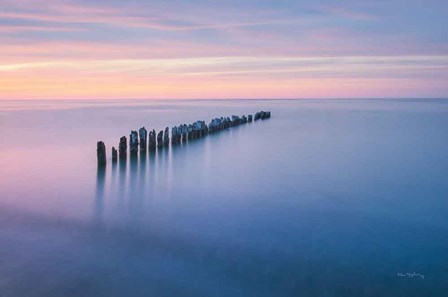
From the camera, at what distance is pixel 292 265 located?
566 cm

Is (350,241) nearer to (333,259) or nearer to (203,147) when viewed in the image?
(333,259)

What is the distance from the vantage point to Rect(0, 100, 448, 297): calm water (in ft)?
17.0

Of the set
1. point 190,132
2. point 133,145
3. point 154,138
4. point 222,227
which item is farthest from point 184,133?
point 222,227

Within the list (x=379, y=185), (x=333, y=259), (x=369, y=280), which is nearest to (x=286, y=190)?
(x=379, y=185)

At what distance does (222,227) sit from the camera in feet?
23.9

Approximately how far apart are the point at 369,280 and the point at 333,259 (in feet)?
2.22

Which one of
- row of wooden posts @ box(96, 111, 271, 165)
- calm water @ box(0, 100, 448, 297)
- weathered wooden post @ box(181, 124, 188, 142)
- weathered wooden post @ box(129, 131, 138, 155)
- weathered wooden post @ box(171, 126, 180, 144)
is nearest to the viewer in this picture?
calm water @ box(0, 100, 448, 297)

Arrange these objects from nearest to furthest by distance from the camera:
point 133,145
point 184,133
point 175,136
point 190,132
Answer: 1. point 133,145
2. point 175,136
3. point 184,133
4. point 190,132

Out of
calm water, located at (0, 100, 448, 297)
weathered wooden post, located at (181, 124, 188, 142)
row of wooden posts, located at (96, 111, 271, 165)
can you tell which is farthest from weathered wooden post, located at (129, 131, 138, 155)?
weathered wooden post, located at (181, 124, 188, 142)

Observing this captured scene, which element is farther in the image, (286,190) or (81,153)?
(81,153)
